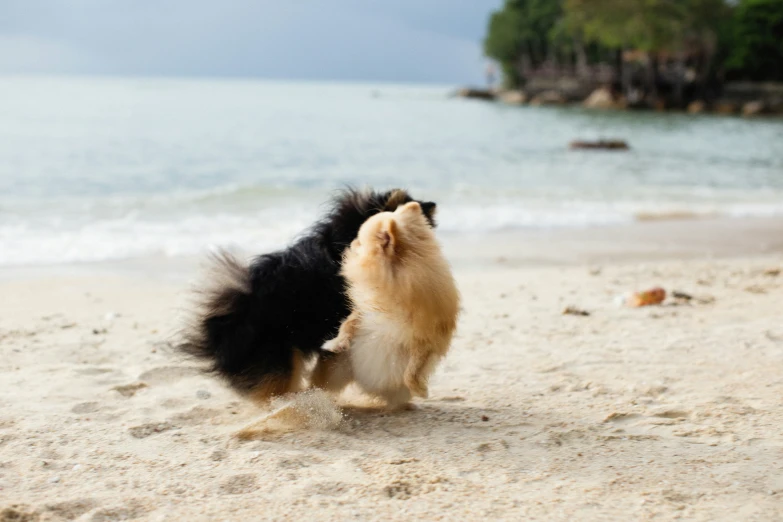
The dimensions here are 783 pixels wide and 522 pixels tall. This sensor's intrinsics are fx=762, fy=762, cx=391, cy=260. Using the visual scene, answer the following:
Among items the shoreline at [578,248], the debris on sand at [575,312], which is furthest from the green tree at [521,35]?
the debris on sand at [575,312]

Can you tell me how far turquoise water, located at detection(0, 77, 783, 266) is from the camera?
32.2ft

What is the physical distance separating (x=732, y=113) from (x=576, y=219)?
156ft

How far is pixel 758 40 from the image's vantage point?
58.2 m

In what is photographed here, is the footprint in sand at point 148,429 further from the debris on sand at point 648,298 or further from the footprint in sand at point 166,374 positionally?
the debris on sand at point 648,298

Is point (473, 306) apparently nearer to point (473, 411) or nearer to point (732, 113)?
point (473, 411)

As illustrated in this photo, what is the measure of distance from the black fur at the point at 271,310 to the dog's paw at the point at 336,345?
0.02 m

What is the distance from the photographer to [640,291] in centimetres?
600

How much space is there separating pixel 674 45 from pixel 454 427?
193 ft

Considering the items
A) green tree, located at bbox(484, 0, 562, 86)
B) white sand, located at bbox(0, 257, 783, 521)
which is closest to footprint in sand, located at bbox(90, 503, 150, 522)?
white sand, located at bbox(0, 257, 783, 521)

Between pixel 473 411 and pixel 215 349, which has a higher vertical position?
pixel 215 349

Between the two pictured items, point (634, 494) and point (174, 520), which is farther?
point (634, 494)

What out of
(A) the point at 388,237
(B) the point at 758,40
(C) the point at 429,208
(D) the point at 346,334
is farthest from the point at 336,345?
(B) the point at 758,40

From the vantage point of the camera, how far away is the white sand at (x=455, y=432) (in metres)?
2.62

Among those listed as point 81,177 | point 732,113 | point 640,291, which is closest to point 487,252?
point 640,291
